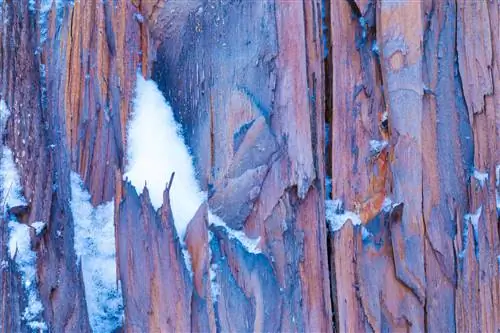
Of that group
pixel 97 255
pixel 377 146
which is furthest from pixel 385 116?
pixel 97 255

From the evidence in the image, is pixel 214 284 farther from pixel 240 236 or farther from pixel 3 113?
pixel 3 113

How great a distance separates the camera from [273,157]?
2.51 ft

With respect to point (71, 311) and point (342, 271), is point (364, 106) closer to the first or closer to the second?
point (342, 271)

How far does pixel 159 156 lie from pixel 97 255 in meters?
0.16

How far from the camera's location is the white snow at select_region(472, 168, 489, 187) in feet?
2.66

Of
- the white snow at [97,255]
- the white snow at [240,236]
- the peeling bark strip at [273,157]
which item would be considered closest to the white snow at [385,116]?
the peeling bark strip at [273,157]

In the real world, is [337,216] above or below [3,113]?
below

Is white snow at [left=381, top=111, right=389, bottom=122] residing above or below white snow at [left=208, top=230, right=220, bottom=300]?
above

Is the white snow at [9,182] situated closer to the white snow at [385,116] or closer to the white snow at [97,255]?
the white snow at [97,255]

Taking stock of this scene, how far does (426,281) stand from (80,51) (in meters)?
0.59

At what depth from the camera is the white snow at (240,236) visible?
751mm

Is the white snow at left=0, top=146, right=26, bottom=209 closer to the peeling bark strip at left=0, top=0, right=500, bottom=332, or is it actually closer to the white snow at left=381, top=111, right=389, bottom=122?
the peeling bark strip at left=0, top=0, right=500, bottom=332

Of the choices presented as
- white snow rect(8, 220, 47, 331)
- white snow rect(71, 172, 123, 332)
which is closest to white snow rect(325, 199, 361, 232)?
white snow rect(71, 172, 123, 332)

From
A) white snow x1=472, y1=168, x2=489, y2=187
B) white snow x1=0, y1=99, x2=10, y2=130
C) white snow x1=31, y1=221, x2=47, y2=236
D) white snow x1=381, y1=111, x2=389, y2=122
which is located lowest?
white snow x1=31, y1=221, x2=47, y2=236
